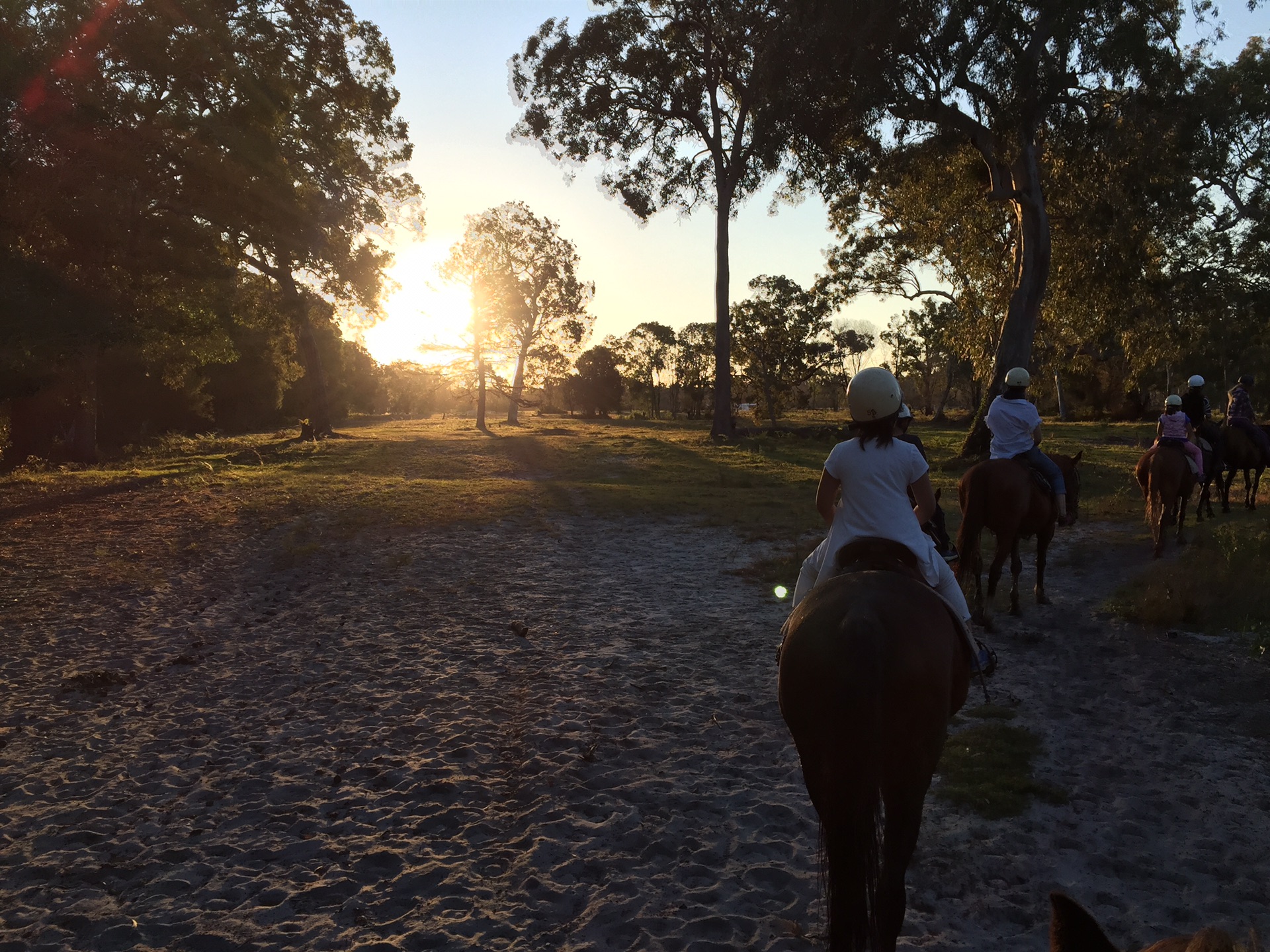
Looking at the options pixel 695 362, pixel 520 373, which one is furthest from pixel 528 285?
pixel 695 362

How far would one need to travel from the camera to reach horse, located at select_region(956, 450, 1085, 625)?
842cm

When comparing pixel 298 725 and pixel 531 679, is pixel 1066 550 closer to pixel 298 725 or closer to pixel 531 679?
pixel 531 679

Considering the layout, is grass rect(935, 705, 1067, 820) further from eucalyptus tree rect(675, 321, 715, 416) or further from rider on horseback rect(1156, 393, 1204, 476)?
eucalyptus tree rect(675, 321, 715, 416)

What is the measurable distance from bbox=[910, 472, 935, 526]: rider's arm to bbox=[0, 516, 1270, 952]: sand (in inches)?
70.7

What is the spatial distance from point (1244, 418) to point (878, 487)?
1510 centimetres

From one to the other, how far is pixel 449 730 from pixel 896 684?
384 cm

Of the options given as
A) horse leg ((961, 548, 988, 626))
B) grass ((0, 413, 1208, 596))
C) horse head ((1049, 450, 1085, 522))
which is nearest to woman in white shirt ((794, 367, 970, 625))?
horse leg ((961, 548, 988, 626))

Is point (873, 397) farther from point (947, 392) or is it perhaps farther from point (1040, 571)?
point (947, 392)

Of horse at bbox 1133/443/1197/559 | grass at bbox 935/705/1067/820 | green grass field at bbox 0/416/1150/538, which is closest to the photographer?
grass at bbox 935/705/1067/820

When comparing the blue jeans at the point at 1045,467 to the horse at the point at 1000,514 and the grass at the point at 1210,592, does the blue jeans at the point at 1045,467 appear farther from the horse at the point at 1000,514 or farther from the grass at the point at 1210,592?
the grass at the point at 1210,592

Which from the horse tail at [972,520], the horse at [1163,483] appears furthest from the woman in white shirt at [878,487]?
the horse at [1163,483]

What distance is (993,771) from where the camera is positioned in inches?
199

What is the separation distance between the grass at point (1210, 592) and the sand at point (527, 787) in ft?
1.38

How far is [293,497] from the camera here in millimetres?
17000
